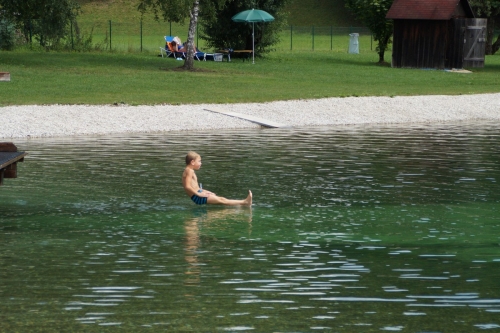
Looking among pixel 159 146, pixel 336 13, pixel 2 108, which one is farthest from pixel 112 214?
pixel 336 13

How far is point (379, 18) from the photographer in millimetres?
57500

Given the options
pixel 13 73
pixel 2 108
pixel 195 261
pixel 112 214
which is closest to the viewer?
pixel 195 261

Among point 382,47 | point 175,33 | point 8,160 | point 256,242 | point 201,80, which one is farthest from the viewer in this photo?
point 175,33

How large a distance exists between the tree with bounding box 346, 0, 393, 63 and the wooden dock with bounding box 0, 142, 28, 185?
42.9 m

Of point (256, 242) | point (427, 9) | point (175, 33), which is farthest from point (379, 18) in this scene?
point (256, 242)

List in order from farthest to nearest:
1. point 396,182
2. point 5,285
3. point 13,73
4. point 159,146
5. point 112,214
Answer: point 13,73, point 159,146, point 396,182, point 112,214, point 5,285

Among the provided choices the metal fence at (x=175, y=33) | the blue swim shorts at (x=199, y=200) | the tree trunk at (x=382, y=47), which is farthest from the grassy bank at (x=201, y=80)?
the metal fence at (x=175, y=33)

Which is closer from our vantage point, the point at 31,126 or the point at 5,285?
the point at 5,285

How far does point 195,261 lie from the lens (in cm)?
1155

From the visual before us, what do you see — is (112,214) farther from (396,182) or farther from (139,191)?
(396,182)

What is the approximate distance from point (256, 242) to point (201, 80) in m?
27.7

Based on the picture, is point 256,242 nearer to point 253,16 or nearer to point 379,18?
point 253,16

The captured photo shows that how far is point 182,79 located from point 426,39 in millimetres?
17873

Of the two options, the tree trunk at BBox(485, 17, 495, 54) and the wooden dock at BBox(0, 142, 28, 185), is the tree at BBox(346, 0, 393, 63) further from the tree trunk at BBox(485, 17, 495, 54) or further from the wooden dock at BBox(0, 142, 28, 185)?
the wooden dock at BBox(0, 142, 28, 185)
